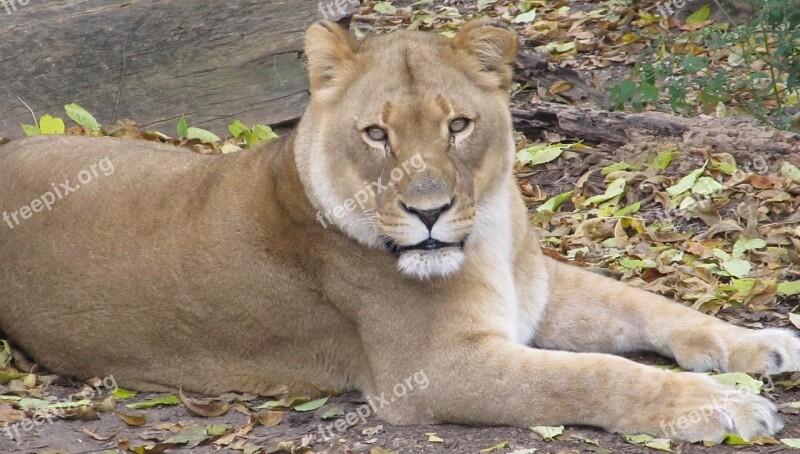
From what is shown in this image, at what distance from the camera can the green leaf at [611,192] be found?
7.36 metres

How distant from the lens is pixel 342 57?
16.4 ft

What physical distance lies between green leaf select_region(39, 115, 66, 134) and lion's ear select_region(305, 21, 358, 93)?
370 cm

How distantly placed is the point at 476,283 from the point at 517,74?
16.6 feet

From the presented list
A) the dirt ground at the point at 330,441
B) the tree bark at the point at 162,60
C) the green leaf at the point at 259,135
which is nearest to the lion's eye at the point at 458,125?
the dirt ground at the point at 330,441

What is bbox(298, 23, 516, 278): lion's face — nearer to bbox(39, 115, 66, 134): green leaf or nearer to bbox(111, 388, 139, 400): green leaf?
bbox(111, 388, 139, 400): green leaf

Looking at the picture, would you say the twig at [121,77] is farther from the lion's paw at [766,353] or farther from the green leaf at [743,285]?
the lion's paw at [766,353]

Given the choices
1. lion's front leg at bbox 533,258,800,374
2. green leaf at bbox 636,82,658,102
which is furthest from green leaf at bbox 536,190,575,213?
lion's front leg at bbox 533,258,800,374

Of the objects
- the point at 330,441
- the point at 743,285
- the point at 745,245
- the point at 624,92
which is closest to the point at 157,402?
the point at 330,441

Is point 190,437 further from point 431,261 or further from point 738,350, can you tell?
point 738,350

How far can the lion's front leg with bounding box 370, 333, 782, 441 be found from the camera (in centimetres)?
446

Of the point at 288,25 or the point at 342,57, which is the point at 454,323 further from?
the point at 288,25

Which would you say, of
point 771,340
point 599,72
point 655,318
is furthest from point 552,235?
point 599,72

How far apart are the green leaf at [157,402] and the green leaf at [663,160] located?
11.5 ft

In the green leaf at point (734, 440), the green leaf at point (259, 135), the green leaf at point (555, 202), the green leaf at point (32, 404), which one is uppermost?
the green leaf at point (259, 135)
